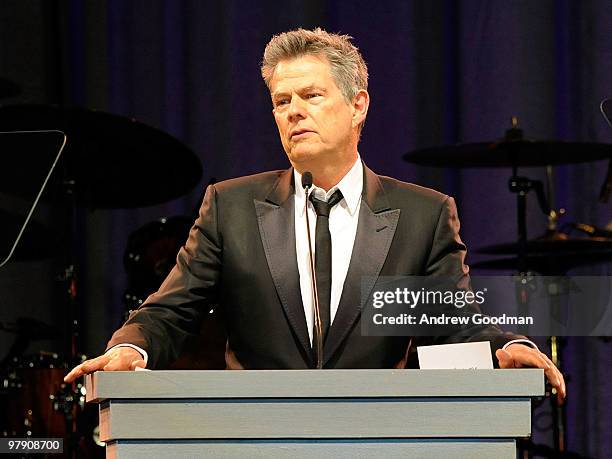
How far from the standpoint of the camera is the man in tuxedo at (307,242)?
2.37 m

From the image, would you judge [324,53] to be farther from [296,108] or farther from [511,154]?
[511,154]

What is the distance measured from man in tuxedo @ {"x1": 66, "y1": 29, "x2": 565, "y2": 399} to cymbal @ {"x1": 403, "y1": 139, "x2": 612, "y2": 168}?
3.79 ft

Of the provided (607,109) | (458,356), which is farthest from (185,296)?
(607,109)

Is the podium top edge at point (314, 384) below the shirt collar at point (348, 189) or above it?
below

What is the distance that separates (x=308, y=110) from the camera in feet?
A: 7.81

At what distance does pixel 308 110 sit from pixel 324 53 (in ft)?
0.49

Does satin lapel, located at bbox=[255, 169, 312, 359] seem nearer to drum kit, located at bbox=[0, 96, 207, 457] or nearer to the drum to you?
drum kit, located at bbox=[0, 96, 207, 457]

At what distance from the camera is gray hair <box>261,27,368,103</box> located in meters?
2.41

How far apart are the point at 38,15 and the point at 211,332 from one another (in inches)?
78.3

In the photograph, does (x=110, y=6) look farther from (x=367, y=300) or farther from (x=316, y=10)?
(x=367, y=300)

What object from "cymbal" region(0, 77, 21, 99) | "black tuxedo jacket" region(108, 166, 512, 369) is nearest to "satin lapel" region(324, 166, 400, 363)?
"black tuxedo jacket" region(108, 166, 512, 369)

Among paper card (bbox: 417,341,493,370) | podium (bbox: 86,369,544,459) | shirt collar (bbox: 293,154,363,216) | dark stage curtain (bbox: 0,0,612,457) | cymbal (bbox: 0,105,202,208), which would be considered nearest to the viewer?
podium (bbox: 86,369,544,459)

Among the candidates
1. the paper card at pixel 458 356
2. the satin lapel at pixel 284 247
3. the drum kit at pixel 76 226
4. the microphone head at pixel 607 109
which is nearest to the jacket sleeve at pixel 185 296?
the satin lapel at pixel 284 247

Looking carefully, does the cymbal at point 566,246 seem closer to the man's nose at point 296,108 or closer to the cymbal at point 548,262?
the cymbal at point 548,262
